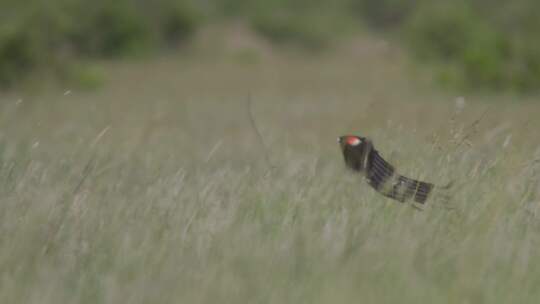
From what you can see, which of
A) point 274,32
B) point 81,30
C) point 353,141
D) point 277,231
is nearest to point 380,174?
point 353,141

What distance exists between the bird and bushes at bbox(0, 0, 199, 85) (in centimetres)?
1295

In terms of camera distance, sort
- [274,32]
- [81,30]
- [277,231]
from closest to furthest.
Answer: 1. [277,231]
2. [81,30]
3. [274,32]

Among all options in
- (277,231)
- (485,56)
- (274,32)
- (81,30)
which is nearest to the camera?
(277,231)

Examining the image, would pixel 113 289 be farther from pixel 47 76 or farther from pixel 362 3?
pixel 362 3

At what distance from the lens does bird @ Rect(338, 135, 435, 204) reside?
316 cm

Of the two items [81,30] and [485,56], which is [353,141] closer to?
[485,56]

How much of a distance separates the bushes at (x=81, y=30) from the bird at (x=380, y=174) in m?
12.9

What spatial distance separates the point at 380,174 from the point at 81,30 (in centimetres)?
2305

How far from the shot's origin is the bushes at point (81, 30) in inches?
615

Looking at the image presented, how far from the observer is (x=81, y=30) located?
25.1 metres

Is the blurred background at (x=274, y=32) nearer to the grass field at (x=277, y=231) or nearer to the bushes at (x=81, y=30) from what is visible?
the bushes at (x=81, y=30)

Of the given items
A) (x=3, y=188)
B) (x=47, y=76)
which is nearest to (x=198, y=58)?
(x=47, y=76)

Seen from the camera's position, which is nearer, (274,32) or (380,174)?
(380,174)

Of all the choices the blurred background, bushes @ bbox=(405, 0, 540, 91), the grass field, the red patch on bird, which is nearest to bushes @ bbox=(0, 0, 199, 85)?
the blurred background
